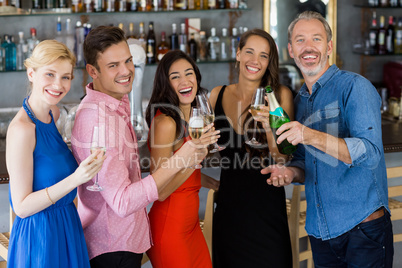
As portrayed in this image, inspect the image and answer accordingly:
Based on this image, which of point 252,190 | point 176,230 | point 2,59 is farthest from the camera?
point 2,59

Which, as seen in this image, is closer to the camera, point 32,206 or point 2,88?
point 32,206

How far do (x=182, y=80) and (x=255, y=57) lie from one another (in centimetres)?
40

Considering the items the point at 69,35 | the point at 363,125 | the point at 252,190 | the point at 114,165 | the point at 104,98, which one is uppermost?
the point at 69,35

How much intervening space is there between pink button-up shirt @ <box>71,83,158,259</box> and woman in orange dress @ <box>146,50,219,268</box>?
0.15 metres

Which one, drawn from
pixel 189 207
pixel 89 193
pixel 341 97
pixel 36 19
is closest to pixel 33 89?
pixel 89 193

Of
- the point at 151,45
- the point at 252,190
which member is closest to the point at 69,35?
the point at 151,45

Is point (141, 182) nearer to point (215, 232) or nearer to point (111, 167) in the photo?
point (111, 167)

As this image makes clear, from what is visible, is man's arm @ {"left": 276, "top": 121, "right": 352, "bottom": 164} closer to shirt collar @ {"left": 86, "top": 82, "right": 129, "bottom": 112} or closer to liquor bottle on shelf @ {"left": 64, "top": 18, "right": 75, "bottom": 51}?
shirt collar @ {"left": 86, "top": 82, "right": 129, "bottom": 112}

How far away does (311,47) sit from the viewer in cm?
200

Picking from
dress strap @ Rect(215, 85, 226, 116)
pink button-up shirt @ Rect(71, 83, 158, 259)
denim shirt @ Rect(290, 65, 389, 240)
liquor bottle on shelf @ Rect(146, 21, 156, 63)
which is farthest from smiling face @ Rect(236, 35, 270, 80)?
liquor bottle on shelf @ Rect(146, 21, 156, 63)

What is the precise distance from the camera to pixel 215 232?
236 cm

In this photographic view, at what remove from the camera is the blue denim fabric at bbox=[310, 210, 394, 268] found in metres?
1.88

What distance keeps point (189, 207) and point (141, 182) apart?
0.39 meters

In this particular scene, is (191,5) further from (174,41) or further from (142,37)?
(142,37)
